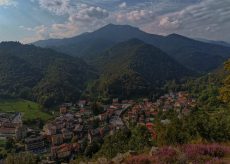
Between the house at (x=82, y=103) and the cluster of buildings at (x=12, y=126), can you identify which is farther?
the house at (x=82, y=103)

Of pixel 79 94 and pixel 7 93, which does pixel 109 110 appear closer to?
pixel 79 94

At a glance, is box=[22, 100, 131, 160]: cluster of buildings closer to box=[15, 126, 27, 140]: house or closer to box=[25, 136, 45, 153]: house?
box=[25, 136, 45, 153]: house

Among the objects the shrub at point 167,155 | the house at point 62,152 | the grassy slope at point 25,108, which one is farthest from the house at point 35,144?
the shrub at point 167,155

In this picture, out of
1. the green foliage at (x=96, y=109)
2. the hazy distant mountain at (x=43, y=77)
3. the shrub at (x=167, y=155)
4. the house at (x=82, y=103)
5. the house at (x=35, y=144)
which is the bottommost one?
the house at (x=35, y=144)

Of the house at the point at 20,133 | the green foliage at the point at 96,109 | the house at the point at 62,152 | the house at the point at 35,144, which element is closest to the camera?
the house at the point at 62,152

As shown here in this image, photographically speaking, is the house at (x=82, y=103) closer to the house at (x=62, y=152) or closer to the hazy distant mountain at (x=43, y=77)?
the hazy distant mountain at (x=43, y=77)

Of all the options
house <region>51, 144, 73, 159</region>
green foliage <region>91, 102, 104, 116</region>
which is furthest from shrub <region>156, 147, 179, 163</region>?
green foliage <region>91, 102, 104, 116</region>
